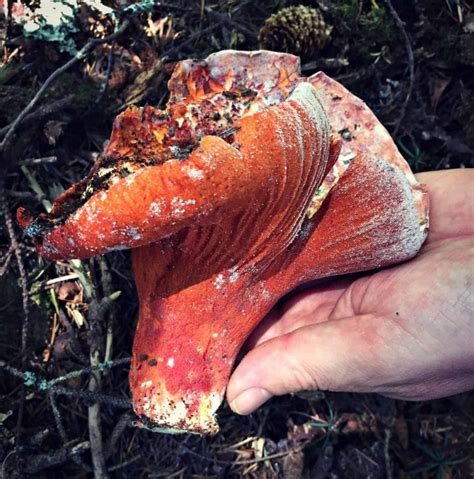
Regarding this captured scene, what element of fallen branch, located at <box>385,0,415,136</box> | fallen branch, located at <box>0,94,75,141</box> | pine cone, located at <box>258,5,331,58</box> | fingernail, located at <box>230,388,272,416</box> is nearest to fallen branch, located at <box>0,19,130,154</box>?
fallen branch, located at <box>0,94,75,141</box>

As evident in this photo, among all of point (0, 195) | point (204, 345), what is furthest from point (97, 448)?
point (0, 195)

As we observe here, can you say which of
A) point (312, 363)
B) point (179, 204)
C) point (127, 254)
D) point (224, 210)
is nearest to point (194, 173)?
point (179, 204)

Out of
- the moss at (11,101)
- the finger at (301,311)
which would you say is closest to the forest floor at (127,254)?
the moss at (11,101)

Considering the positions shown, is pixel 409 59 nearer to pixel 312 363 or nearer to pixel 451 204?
pixel 451 204

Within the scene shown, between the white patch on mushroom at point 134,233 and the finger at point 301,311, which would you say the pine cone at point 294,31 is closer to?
the finger at point 301,311

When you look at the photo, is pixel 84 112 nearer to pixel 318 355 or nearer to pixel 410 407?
pixel 318 355

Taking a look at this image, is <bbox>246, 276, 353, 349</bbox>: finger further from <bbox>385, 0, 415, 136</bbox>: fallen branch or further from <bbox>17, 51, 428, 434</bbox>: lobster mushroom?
<bbox>385, 0, 415, 136</bbox>: fallen branch
